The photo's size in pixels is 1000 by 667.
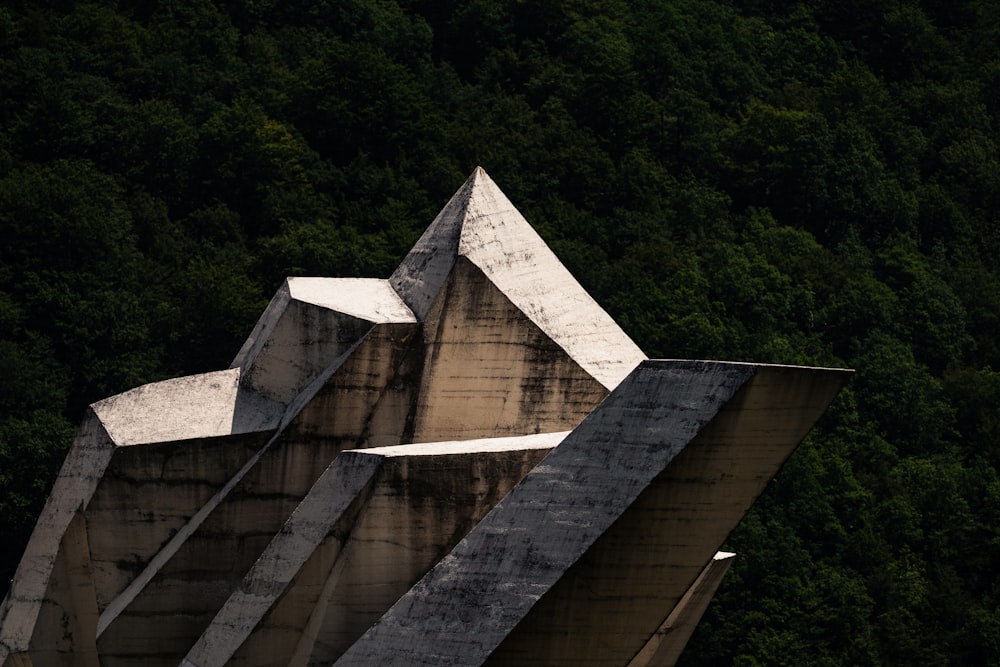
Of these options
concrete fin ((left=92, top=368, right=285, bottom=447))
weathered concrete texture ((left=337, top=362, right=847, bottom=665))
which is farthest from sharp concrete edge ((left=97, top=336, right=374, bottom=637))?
weathered concrete texture ((left=337, top=362, right=847, bottom=665))

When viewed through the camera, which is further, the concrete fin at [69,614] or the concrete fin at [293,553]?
the concrete fin at [69,614]

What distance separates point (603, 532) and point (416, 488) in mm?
2767

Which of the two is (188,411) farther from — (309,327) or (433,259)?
(433,259)

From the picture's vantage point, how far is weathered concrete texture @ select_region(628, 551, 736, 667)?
22219mm

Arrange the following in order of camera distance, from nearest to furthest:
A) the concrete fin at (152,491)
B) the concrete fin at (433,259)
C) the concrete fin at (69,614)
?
the concrete fin at (433,259), the concrete fin at (152,491), the concrete fin at (69,614)

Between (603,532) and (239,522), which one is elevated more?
(603,532)

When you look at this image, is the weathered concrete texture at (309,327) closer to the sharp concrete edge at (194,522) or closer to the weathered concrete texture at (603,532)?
the sharp concrete edge at (194,522)

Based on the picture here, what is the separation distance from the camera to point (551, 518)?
63.2ft

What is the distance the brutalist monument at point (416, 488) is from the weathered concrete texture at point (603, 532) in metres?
0.02

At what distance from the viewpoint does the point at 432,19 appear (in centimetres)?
7756

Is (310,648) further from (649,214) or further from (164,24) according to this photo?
(164,24)

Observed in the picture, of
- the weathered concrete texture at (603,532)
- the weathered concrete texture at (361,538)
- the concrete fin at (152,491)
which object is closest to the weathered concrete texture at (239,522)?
the concrete fin at (152,491)

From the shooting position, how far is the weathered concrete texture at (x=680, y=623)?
22219mm

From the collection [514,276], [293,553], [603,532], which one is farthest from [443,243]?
[603,532]
